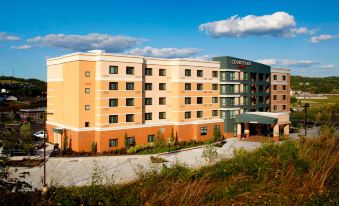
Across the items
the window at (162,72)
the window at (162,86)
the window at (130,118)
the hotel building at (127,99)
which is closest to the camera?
the hotel building at (127,99)

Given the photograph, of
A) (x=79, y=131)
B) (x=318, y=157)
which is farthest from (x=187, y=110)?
(x=318, y=157)

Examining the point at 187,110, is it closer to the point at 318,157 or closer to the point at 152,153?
the point at 152,153

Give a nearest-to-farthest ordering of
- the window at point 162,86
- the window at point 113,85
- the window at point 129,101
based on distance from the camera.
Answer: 1. the window at point 113,85
2. the window at point 129,101
3. the window at point 162,86

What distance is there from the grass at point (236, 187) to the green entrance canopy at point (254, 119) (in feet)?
112

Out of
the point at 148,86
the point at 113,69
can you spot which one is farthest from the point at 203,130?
the point at 113,69

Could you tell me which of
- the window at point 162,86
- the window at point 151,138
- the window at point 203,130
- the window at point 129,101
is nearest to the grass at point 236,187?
the window at point 129,101

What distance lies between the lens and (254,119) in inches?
1642

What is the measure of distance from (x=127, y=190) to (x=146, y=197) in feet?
2.91

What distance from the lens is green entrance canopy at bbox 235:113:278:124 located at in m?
40.4

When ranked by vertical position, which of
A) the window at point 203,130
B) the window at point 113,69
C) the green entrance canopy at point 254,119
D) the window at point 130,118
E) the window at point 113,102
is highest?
the window at point 113,69

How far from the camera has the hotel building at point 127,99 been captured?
32.6m

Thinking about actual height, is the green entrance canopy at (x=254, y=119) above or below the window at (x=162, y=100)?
below

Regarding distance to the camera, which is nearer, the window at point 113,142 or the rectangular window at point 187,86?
the window at point 113,142

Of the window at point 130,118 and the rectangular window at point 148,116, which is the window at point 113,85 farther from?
the rectangular window at point 148,116
